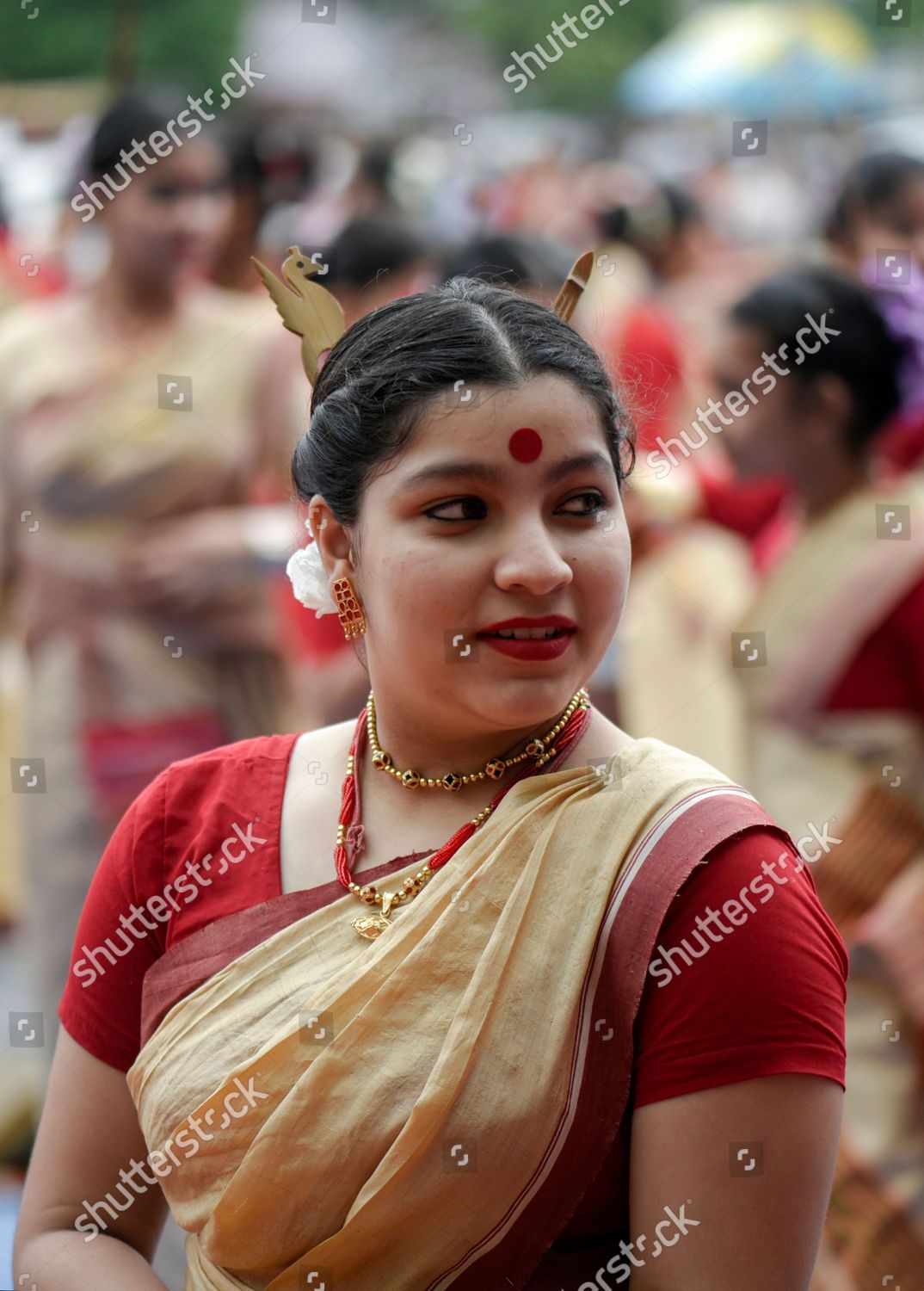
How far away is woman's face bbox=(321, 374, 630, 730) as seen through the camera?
1.59 meters

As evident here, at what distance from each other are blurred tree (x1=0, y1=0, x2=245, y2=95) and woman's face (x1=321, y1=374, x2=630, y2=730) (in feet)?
41.5

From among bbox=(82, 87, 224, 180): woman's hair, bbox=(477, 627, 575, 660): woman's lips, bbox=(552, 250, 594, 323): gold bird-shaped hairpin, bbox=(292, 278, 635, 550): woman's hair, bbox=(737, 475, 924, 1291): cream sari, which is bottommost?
bbox=(737, 475, 924, 1291): cream sari

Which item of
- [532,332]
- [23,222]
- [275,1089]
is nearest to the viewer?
[275,1089]

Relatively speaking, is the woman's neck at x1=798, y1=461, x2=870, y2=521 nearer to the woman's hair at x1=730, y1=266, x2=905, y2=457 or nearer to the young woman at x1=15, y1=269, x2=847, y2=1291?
the woman's hair at x1=730, y1=266, x2=905, y2=457

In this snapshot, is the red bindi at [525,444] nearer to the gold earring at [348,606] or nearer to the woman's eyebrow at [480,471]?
the woman's eyebrow at [480,471]

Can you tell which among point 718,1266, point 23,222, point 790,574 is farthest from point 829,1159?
point 23,222

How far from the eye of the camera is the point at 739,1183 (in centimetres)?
145

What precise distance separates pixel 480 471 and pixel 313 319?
1.33 feet

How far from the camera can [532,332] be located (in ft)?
5.54

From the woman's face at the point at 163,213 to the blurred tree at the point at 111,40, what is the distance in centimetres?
1012

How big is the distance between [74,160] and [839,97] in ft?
36.1

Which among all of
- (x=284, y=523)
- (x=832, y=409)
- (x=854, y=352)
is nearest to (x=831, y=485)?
(x=832, y=409)

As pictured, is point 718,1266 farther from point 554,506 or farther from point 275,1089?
point 554,506

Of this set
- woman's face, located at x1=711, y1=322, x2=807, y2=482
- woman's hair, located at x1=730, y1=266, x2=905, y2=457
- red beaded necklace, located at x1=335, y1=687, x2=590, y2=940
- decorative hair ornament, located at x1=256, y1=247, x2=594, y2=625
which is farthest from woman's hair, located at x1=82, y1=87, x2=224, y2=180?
red beaded necklace, located at x1=335, y1=687, x2=590, y2=940
